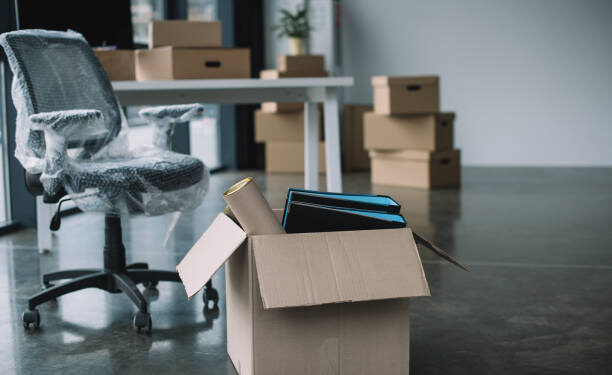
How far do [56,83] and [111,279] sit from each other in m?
0.65

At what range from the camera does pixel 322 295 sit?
53.1 inches

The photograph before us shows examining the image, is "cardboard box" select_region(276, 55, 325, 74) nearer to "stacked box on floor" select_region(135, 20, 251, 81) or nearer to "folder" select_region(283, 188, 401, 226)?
"stacked box on floor" select_region(135, 20, 251, 81)

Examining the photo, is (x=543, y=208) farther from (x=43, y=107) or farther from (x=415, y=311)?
(x=43, y=107)

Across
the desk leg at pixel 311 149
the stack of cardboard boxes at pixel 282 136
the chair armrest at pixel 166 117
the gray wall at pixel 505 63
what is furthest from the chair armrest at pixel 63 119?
the gray wall at pixel 505 63

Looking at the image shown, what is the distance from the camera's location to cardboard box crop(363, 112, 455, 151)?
496 centimetres

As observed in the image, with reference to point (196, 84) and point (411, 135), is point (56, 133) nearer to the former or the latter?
point (196, 84)

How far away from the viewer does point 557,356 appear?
1697mm

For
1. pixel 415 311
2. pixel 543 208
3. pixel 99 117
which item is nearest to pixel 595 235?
pixel 543 208

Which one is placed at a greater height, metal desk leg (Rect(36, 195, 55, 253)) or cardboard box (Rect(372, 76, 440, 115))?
cardboard box (Rect(372, 76, 440, 115))

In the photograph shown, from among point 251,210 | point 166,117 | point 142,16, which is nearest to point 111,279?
point 166,117

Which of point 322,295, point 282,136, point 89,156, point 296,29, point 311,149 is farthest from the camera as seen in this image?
point 296,29

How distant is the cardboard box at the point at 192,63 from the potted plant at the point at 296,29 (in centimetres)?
335

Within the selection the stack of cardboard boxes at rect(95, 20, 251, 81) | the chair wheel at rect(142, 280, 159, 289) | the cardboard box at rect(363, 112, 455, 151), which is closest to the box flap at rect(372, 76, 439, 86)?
the cardboard box at rect(363, 112, 455, 151)

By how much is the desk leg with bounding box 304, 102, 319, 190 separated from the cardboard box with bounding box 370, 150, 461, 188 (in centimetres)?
A: 188
